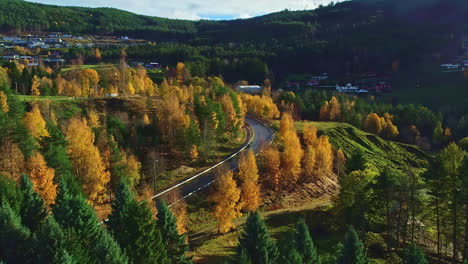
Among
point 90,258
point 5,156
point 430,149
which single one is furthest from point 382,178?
point 430,149

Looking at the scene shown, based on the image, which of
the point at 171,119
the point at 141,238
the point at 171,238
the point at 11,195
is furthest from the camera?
the point at 171,119

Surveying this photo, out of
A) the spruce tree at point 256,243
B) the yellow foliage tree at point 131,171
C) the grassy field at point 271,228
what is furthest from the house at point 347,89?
the spruce tree at point 256,243

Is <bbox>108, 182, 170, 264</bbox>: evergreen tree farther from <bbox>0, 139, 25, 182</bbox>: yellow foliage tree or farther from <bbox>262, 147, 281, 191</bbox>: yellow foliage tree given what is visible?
<bbox>262, 147, 281, 191</bbox>: yellow foliage tree

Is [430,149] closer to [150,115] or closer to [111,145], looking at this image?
[150,115]

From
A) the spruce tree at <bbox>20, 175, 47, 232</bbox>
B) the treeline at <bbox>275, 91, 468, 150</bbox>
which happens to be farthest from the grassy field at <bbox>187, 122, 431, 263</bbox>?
the treeline at <bbox>275, 91, 468, 150</bbox>

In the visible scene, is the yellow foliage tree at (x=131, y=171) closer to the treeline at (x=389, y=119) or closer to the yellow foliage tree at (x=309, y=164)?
the yellow foliage tree at (x=309, y=164)

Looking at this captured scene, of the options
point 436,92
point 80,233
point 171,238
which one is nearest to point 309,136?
point 171,238

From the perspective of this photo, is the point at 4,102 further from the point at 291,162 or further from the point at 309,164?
Result: the point at 309,164
